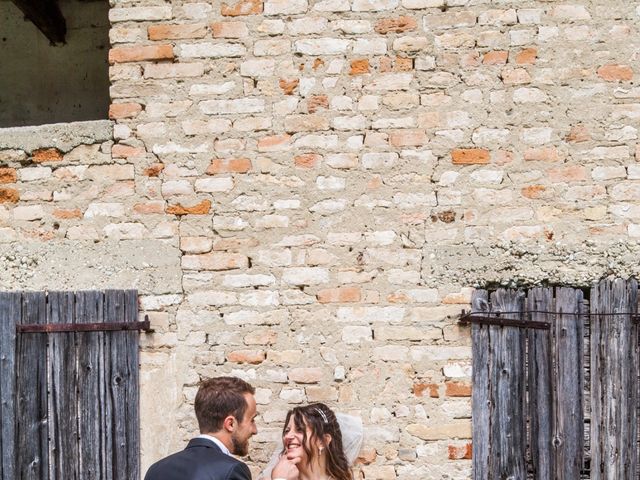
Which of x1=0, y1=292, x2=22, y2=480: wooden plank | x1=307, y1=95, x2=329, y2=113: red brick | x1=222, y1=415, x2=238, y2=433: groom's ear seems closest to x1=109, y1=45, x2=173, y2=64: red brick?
x1=307, y1=95, x2=329, y2=113: red brick

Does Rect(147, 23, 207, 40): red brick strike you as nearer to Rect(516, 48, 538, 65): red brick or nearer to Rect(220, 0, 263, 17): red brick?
Rect(220, 0, 263, 17): red brick

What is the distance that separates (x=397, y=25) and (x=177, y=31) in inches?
46.6

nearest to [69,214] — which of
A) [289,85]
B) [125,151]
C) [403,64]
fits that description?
[125,151]

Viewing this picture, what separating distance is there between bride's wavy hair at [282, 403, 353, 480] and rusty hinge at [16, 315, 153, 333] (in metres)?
0.92

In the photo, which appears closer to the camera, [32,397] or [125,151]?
[32,397]

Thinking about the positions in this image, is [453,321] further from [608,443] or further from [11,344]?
[11,344]

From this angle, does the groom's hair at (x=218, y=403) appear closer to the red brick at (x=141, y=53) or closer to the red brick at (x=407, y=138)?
the red brick at (x=407, y=138)

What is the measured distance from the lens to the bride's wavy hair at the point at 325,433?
333cm

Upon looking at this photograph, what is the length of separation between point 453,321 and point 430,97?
1171mm

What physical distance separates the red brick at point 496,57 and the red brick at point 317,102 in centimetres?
85

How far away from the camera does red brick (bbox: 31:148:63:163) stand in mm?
3760

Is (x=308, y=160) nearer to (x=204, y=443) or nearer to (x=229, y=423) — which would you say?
(x=229, y=423)

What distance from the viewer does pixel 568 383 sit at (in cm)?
346

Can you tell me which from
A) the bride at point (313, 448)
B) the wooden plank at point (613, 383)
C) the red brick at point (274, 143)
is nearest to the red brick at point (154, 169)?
the red brick at point (274, 143)
